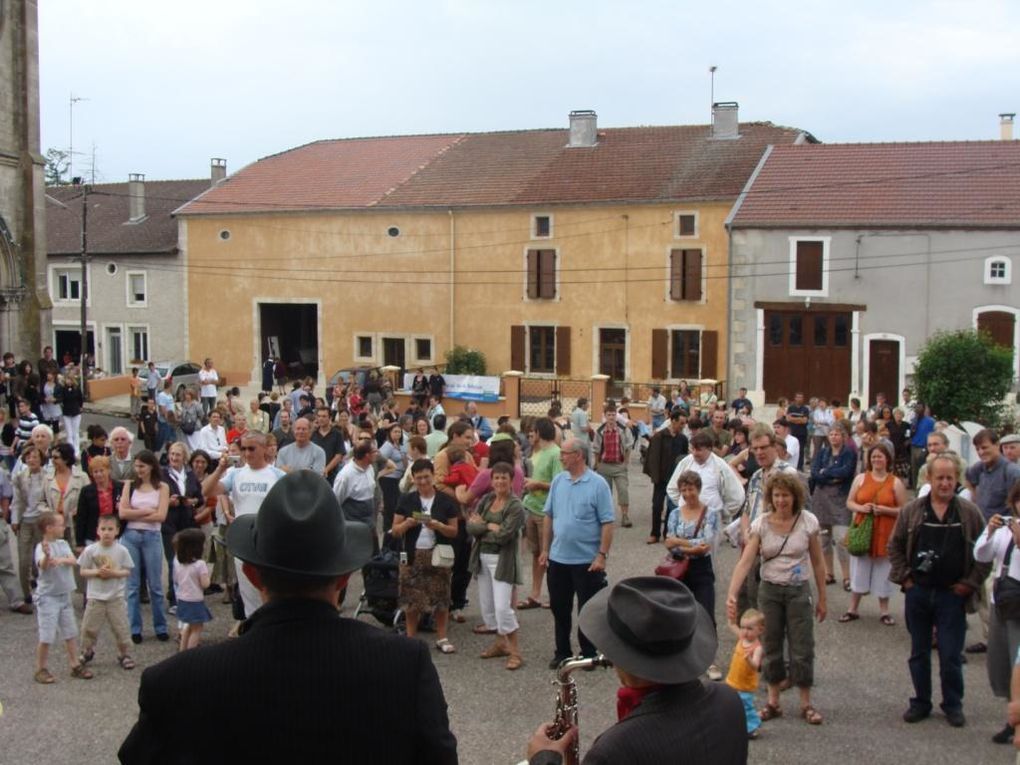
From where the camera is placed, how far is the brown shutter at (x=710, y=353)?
117 ft

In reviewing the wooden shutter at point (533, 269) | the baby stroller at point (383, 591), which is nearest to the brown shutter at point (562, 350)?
the wooden shutter at point (533, 269)

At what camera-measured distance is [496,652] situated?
29.4 feet

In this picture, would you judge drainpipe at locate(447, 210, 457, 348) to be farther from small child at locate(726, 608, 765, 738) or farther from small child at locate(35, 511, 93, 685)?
small child at locate(726, 608, 765, 738)

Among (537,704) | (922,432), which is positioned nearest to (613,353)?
(922,432)

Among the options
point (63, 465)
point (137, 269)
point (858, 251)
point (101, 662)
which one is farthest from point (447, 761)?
point (137, 269)

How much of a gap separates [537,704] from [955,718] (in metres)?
2.74

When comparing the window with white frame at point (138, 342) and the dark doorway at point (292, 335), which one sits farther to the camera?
the window with white frame at point (138, 342)

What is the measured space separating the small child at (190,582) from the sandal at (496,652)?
85.4 inches

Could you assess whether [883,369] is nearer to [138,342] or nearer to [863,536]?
[863,536]

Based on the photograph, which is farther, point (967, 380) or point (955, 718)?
point (967, 380)

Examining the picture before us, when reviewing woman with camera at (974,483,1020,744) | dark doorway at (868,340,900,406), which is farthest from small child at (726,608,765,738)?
dark doorway at (868,340,900,406)

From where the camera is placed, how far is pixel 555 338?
3850 cm

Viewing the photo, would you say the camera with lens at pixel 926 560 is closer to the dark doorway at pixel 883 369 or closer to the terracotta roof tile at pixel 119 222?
the dark doorway at pixel 883 369

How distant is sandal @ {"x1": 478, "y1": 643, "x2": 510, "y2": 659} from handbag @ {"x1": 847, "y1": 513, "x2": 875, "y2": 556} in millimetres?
3113
